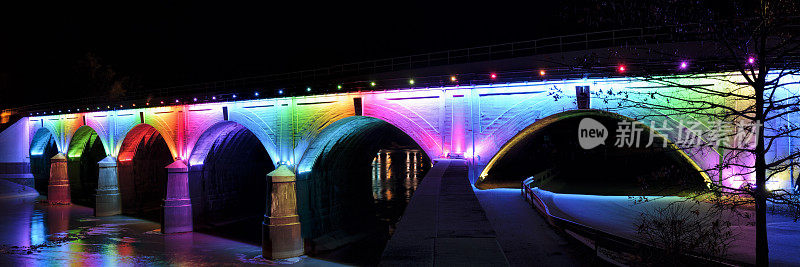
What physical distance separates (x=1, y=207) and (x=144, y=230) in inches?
578

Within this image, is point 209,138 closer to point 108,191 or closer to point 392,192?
point 108,191

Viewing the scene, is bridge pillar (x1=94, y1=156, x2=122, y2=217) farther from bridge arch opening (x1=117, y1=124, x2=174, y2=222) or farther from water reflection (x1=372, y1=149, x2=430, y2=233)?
water reflection (x1=372, y1=149, x2=430, y2=233)

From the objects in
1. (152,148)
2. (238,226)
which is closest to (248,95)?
→ (238,226)

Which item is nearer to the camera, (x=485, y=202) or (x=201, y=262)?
(x=485, y=202)

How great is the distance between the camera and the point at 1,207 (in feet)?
110

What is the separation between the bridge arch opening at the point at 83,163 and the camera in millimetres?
38000

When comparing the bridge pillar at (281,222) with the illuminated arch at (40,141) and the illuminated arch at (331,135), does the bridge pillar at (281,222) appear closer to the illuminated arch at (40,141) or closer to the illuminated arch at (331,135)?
the illuminated arch at (331,135)

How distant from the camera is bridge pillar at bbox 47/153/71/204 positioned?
36.2 meters

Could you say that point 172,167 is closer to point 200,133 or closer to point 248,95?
point 200,133

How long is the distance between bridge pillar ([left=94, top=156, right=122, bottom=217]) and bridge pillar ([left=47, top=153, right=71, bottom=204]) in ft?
23.1

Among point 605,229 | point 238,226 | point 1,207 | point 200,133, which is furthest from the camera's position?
point 1,207

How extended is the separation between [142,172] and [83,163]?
36.3 ft

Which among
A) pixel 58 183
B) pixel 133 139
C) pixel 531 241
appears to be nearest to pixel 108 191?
pixel 133 139

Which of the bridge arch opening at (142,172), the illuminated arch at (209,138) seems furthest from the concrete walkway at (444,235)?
the bridge arch opening at (142,172)
